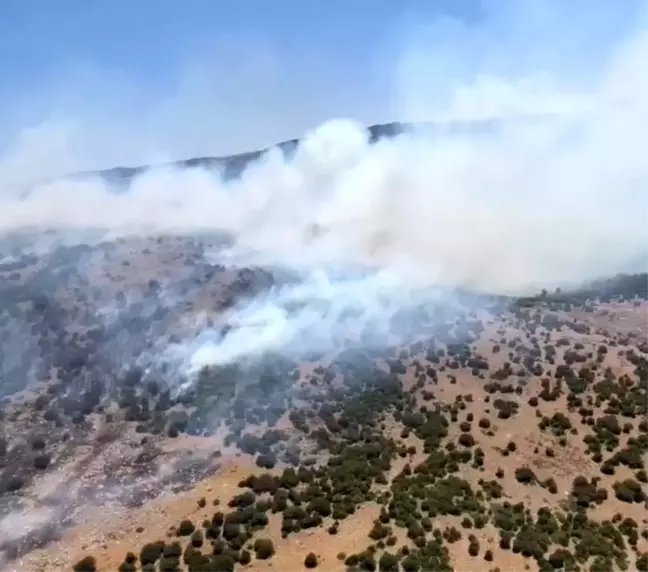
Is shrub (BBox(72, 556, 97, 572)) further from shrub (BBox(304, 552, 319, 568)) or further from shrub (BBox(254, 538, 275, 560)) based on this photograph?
shrub (BBox(304, 552, 319, 568))

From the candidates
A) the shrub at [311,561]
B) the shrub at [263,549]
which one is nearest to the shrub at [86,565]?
the shrub at [263,549]

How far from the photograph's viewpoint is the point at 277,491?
39.4 metres

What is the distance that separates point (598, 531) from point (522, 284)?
50465mm

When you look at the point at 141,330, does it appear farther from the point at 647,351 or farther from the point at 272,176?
the point at 272,176

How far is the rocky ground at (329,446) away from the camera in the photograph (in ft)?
115

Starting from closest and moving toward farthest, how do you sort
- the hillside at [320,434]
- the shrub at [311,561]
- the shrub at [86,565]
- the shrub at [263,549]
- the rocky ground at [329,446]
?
the shrub at [311,561] < the shrub at [86,565] < the shrub at [263,549] < the rocky ground at [329,446] < the hillside at [320,434]

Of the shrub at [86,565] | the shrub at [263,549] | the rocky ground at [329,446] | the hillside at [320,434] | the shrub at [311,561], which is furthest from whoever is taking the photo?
the hillside at [320,434]

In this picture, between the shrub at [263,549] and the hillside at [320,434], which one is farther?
the hillside at [320,434]

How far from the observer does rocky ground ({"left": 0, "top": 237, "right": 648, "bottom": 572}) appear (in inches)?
1384

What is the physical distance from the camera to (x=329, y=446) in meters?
44.7

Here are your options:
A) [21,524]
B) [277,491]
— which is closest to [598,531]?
[277,491]

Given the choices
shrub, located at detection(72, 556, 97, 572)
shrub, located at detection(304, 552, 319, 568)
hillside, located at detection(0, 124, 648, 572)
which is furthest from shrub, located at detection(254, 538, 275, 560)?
shrub, located at detection(72, 556, 97, 572)

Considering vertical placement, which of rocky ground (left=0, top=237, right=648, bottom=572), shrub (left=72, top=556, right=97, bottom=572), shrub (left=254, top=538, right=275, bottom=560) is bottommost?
shrub (left=72, top=556, right=97, bottom=572)

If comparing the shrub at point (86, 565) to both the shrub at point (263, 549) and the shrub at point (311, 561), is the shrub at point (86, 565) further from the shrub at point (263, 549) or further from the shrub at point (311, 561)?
the shrub at point (311, 561)
